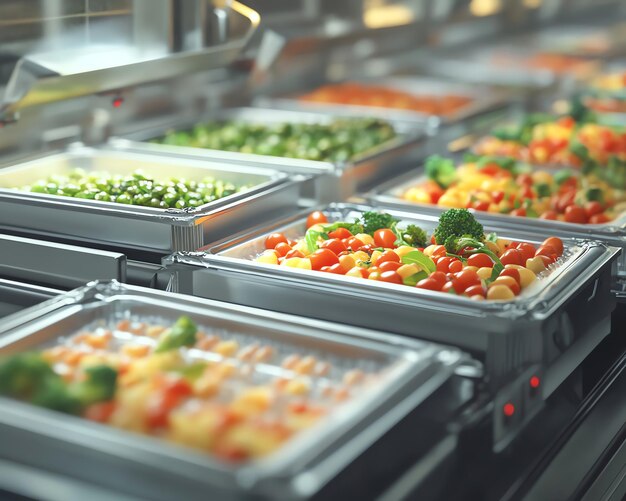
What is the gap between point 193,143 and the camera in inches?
163

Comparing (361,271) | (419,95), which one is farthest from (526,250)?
(419,95)

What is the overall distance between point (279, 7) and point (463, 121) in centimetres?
127

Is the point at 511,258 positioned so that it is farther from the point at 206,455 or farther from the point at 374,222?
the point at 206,455

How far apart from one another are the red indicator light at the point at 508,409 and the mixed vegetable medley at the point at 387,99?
2.99 m

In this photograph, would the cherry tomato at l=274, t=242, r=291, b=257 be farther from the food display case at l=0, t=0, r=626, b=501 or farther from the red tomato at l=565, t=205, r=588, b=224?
the red tomato at l=565, t=205, r=588, b=224

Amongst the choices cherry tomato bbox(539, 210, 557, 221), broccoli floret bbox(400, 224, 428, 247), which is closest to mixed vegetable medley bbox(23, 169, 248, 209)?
broccoli floret bbox(400, 224, 428, 247)

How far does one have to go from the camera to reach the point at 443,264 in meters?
2.77

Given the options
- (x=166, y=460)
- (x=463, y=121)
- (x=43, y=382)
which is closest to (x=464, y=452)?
(x=166, y=460)

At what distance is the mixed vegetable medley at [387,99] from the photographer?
5.21m

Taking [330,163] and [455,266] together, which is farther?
[330,163]

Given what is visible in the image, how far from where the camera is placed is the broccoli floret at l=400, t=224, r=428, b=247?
3.07 metres

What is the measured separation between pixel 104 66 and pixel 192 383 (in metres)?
1.65

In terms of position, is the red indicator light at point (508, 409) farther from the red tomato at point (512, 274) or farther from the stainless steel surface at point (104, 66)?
the stainless steel surface at point (104, 66)

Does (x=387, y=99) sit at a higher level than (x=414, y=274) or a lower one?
higher
